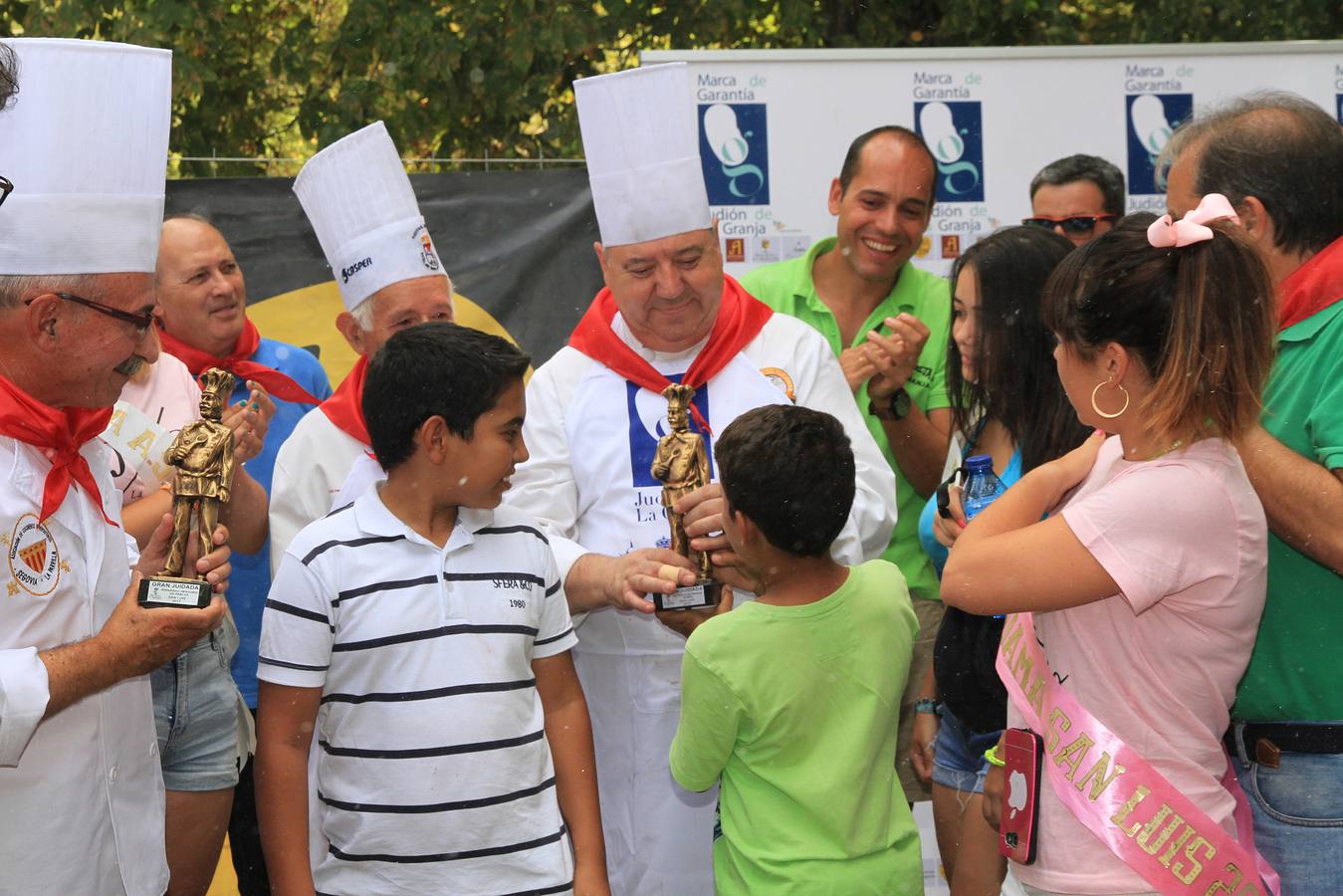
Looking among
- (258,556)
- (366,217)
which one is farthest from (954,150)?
(258,556)

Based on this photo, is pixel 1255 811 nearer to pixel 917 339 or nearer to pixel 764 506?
pixel 764 506

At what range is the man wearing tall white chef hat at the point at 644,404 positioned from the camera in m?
3.65

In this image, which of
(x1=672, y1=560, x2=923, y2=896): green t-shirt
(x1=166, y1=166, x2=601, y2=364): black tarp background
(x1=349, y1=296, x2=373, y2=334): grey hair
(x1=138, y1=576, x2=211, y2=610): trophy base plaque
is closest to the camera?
(x1=138, y1=576, x2=211, y2=610): trophy base plaque

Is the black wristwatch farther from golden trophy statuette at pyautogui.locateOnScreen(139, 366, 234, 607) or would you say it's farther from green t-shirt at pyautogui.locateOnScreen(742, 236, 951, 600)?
golden trophy statuette at pyautogui.locateOnScreen(139, 366, 234, 607)

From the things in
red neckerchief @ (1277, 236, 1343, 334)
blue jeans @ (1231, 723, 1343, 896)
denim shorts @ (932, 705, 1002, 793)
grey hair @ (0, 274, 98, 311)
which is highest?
grey hair @ (0, 274, 98, 311)

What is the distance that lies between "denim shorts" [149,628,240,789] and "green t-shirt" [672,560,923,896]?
116cm

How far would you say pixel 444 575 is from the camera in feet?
9.87

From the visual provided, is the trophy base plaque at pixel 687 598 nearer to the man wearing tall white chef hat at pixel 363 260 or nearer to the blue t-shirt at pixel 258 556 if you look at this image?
the man wearing tall white chef hat at pixel 363 260

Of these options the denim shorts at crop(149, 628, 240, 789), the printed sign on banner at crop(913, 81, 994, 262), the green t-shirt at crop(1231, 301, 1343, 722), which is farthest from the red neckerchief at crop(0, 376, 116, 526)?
the printed sign on banner at crop(913, 81, 994, 262)

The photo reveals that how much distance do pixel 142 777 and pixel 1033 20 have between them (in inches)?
321

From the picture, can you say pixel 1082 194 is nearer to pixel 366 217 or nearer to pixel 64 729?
pixel 366 217

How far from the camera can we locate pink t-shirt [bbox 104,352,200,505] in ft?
11.4

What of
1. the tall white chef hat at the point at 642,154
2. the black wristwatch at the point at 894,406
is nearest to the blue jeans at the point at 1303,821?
the black wristwatch at the point at 894,406

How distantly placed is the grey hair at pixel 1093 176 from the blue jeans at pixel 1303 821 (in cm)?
278
